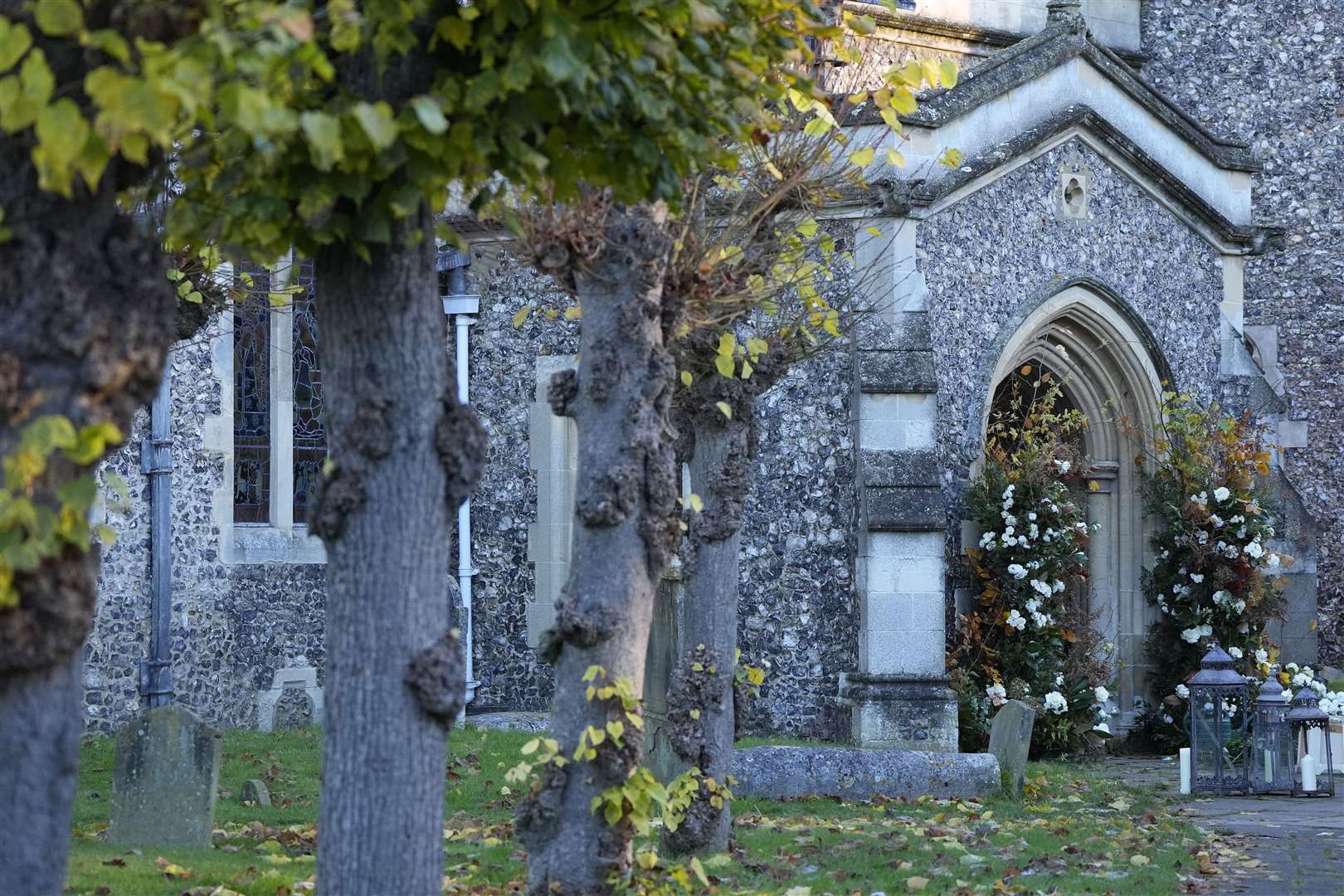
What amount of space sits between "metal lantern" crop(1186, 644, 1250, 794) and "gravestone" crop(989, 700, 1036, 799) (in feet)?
4.23

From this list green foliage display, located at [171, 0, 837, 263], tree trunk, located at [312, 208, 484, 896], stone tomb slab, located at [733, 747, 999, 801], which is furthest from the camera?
stone tomb slab, located at [733, 747, 999, 801]

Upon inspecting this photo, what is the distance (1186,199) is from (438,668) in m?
12.9

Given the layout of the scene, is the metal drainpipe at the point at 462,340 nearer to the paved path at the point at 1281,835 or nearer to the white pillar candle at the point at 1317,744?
the paved path at the point at 1281,835

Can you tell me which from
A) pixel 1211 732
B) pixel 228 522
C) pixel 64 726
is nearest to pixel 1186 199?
pixel 1211 732

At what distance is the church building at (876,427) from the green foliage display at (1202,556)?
1.01 feet

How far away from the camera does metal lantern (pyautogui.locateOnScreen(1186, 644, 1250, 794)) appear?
11.9m

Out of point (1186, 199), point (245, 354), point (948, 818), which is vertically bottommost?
point (948, 818)

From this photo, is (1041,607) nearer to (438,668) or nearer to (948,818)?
(948,818)

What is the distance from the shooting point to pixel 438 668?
493 centimetres

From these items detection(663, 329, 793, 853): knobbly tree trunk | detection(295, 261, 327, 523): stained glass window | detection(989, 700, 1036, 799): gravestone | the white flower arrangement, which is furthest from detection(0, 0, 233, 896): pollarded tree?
detection(295, 261, 327, 523): stained glass window

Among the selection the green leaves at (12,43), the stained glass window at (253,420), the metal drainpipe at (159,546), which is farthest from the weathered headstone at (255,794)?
the green leaves at (12,43)

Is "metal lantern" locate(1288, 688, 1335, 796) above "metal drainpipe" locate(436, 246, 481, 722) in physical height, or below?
below

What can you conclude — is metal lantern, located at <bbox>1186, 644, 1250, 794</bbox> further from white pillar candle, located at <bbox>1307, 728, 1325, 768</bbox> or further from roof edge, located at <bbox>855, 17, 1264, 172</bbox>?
roof edge, located at <bbox>855, 17, 1264, 172</bbox>

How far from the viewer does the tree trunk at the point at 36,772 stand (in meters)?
4.10
